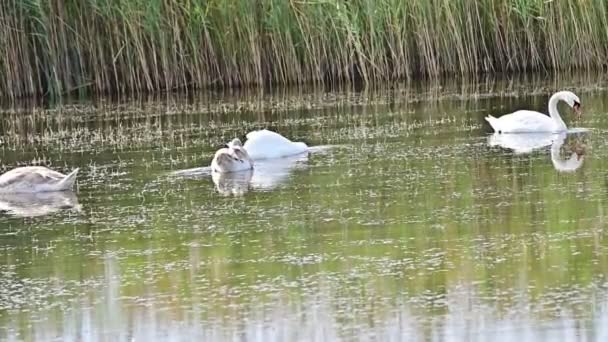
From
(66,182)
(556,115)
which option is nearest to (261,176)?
(66,182)

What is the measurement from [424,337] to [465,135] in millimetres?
7103

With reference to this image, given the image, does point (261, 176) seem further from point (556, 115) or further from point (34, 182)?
point (556, 115)

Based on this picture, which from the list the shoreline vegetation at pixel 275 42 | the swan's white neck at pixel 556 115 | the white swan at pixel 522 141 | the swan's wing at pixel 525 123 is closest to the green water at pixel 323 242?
the white swan at pixel 522 141

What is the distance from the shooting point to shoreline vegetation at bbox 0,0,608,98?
1856 centimetres

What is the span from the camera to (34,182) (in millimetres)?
11086

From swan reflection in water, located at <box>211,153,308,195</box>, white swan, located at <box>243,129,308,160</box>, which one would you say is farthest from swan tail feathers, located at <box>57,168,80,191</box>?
white swan, located at <box>243,129,308,160</box>

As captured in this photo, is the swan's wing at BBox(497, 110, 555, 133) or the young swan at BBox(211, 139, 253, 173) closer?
the young swan at BBox(211, 139, 253, 173)

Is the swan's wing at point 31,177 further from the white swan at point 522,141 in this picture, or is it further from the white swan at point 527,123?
the white swan at point 527,123

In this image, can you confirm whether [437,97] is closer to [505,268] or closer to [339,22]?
[339,22]

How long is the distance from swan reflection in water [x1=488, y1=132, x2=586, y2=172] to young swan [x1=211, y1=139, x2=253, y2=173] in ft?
7.08

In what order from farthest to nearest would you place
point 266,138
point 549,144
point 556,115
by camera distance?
1. point 556,115
2. point 549,144
3. point 266,138

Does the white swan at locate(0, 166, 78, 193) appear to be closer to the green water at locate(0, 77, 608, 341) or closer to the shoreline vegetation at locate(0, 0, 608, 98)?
the green water at locate(0, 77, 608, 341)

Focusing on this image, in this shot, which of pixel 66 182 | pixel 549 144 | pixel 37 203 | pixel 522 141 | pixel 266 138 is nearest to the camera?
pixel 37 203

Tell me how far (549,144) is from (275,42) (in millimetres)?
7028
